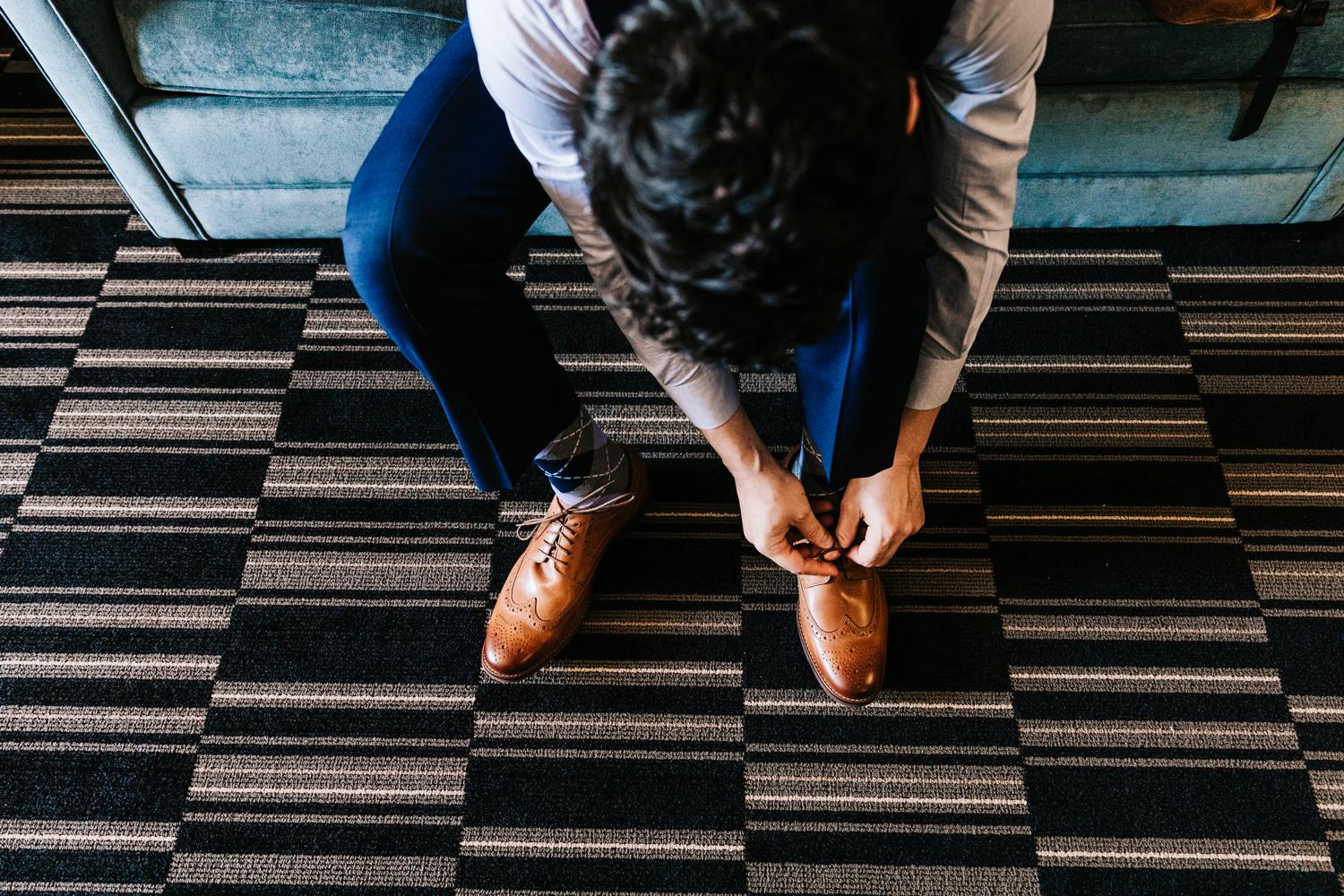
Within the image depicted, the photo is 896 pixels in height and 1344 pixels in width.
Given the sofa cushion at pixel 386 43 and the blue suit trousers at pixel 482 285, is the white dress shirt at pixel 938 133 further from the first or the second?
the sofa cushion at pixel 386 43

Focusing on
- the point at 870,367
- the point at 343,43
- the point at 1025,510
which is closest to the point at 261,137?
the point at 343,43

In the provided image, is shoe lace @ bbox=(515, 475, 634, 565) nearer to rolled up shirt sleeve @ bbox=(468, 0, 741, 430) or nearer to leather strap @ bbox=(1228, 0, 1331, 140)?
rolled up shirt sleeve @ bbox=(468, 0, 741, 430)

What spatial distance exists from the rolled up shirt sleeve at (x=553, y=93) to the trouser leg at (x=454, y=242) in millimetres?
111

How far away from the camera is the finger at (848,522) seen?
897 millimetres

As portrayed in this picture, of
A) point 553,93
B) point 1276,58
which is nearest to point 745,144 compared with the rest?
point 553,93

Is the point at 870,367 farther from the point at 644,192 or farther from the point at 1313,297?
the point at 1313,297

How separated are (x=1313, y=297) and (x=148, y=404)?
5.05ft

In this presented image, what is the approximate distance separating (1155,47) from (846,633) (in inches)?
28.1

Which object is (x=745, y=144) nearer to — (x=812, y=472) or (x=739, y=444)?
(x=739, y=444)

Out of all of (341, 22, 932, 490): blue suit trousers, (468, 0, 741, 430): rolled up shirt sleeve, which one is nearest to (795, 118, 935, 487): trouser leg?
(341, 22, 932, 490): blue suit trousers

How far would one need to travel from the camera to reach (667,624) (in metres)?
1.01

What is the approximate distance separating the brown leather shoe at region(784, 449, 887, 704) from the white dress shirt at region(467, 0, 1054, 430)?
10.5 inches

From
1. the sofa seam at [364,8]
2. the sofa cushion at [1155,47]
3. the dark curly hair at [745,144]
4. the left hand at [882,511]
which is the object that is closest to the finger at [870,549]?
the left hand at [882,511]

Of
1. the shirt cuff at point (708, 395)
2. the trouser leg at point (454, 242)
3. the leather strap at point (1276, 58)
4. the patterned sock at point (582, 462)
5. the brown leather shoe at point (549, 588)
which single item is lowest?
the brown leather shoe at point (549, 588)
